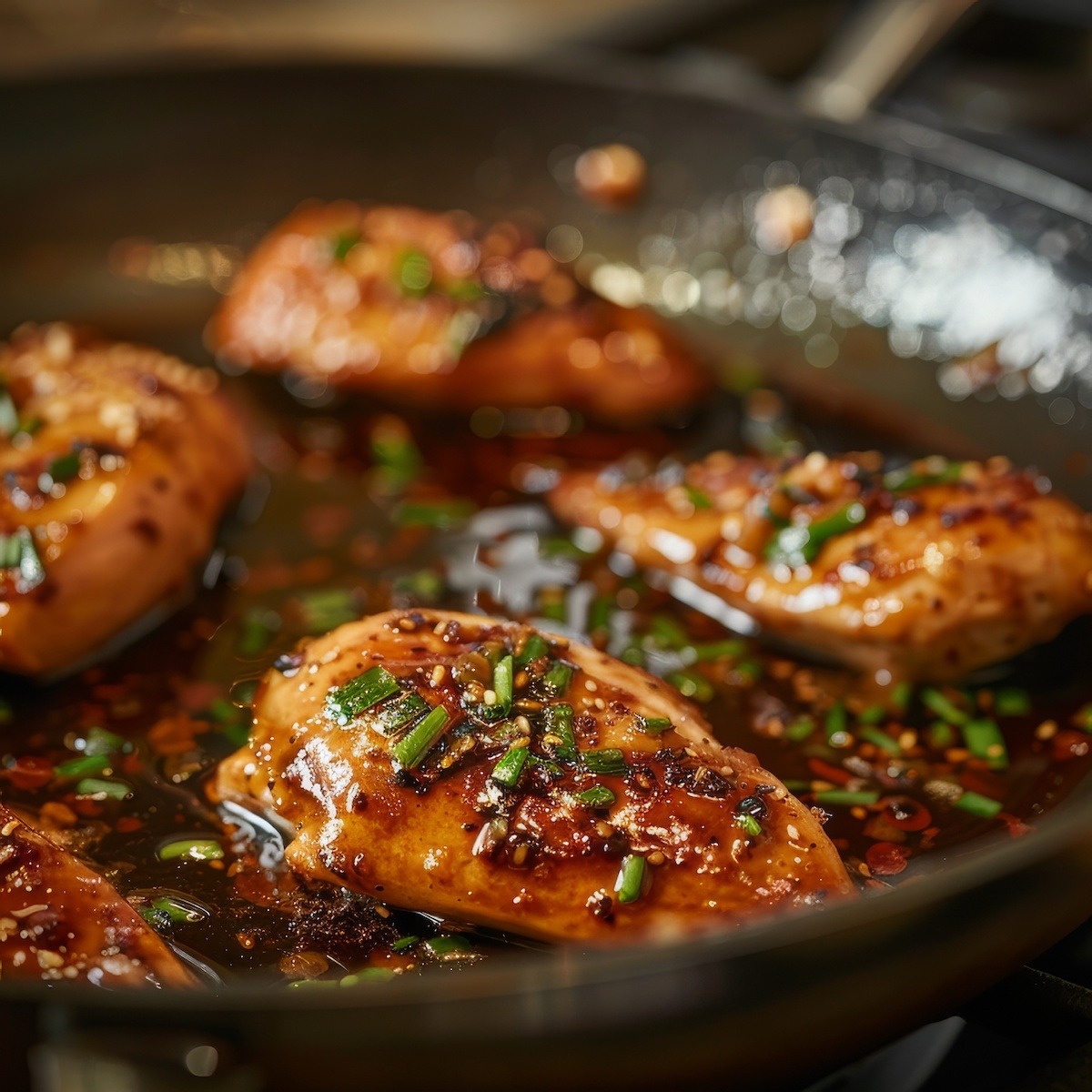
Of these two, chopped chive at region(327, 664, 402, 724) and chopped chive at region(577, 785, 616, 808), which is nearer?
chopped chive at region(577, 785, 616, 808)

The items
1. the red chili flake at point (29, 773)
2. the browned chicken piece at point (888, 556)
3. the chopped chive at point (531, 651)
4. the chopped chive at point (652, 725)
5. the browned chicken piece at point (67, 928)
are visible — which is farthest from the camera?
the browned chicken piece at point (888, 556)

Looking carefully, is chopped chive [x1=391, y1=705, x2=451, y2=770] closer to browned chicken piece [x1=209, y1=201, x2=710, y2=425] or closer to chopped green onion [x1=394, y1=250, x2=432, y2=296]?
browned chicken piece [x1=209, y1=201, x2=710, y2=425]

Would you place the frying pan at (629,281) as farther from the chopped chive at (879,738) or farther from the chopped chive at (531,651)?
the chopped chive at (531,651)

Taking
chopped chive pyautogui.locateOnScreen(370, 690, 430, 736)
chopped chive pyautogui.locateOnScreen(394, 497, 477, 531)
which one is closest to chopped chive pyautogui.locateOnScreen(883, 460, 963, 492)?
chopped chive pyautogui.locateOnScreen(394, 497, 477, 531)

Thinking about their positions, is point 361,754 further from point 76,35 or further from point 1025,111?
point 76,35

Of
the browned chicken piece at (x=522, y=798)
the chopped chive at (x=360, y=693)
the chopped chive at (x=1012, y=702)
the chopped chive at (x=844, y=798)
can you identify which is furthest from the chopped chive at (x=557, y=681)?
the chopped chive at (x=1012, y=702)

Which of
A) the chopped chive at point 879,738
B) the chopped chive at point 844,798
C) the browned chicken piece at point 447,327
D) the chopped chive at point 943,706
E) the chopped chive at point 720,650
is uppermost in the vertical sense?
the browned chicken piece at point 447,327

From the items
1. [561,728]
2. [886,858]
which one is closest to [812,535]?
[886,858]
